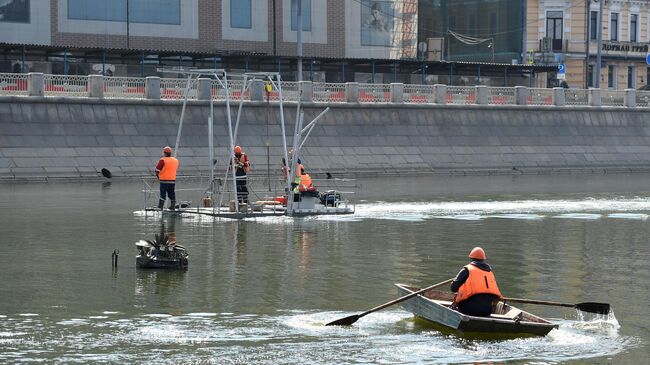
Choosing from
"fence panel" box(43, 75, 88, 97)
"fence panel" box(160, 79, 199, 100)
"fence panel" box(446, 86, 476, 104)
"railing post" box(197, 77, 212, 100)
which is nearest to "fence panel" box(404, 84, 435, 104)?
"fence panel" box(446, 86, 476, 104)

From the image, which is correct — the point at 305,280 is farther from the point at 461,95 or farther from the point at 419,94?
the point at 461,95

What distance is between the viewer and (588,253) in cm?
2762

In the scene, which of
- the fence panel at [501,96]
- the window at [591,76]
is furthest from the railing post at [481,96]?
the window at [591,76]

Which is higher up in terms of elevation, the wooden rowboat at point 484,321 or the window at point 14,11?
the window at point 14,11

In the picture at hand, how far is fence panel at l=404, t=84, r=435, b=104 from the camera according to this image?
201 ft

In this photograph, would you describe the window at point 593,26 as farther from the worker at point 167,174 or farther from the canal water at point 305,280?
the worker at point 167,174

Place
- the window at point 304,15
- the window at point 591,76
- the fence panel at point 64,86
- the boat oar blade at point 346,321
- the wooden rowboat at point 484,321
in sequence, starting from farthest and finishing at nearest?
the window at point 591,76, the window at point 304,15, the fence panel at point 64,86, the boat oar blade at point 346,321, the wooden rowboat at point 484,321

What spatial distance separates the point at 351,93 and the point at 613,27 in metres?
35.3

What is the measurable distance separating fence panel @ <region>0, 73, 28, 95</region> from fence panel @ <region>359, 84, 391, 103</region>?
15509mm

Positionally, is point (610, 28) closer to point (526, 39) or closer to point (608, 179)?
point (526, 39)

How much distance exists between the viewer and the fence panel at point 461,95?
62.4 meters

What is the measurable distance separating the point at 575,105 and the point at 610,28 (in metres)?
24.2

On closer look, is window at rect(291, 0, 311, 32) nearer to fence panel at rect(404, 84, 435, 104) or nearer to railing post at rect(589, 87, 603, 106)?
fence panel at rect(404, 84, 435, 104)

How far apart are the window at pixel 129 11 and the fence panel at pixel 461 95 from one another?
1549 centimetres
